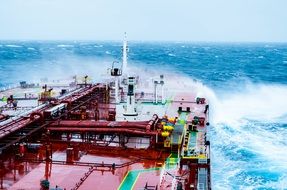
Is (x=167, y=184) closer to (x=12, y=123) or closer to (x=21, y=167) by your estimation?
(x=21, y=167)

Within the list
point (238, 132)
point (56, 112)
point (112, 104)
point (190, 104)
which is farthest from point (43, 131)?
point (238, 132)

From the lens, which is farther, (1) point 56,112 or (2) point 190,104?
(2) point 190,104

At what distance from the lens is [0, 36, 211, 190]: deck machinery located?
824 inches

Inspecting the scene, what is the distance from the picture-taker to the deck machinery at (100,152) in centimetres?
2094

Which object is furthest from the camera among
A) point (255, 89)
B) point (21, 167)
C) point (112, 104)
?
point (255, 89)

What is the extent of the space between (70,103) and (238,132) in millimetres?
21278

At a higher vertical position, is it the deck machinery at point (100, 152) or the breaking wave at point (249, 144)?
the deck machinery at point (100, 152)

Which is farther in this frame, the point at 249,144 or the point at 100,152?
the point at 249,144

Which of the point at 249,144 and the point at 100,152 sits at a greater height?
the point at 100,152

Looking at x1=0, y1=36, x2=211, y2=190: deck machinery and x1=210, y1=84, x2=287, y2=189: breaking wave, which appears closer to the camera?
x1=0, y1=36, x2=211, y2=190: deck machinery

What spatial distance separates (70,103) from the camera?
34562mm

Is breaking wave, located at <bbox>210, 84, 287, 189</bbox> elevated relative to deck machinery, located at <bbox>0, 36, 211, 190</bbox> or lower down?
lower down

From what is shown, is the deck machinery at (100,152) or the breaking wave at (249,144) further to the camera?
the breaking wave at (249,144)

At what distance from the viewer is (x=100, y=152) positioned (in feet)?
86.3
